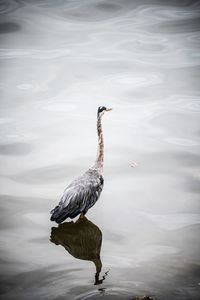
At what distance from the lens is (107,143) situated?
11062 millimetres

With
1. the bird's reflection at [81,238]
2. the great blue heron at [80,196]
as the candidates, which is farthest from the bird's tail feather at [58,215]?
the bird's reflection at [81,238]

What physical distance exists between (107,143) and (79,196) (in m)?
3.25

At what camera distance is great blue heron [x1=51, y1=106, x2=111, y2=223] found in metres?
7.59

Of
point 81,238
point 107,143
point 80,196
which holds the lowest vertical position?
point 81,238

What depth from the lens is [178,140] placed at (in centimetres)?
1099

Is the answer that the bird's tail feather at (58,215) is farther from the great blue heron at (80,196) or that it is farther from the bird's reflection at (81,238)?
the bird's reflection at (81,238)

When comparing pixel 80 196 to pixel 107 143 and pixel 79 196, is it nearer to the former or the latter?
pixel 79 196

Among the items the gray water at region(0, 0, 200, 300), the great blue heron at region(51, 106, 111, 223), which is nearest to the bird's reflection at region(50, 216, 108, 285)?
the gray water at region(0, 0, 200, 300)

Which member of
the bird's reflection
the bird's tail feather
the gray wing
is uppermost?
the gray wing

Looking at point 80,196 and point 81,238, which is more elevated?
point 80,196

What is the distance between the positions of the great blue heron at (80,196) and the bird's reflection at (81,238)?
0.82ft

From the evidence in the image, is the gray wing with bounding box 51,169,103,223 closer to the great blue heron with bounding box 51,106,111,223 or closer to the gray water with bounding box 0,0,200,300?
the great blue heron with bounding box 51,106,111,223

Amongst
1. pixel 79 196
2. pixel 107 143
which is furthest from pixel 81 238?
pixel 107 143

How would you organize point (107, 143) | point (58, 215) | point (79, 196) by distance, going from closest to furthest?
point (58, 215)
point (79, 196)
point (107, 143)
